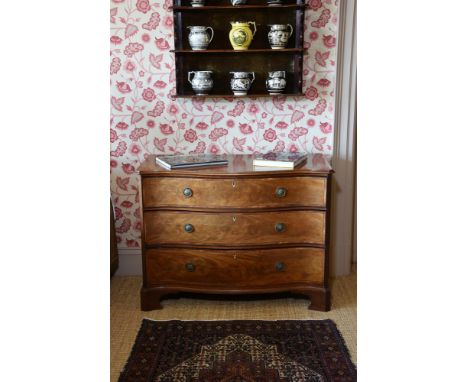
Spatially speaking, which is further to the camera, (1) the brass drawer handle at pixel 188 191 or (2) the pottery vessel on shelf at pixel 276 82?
(2) the pottery vessel on shelf at pixel 276 82

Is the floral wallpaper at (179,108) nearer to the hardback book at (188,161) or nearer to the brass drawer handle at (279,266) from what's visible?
the hardback book at (188,161)

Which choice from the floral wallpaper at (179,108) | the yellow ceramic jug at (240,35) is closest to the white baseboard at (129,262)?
the floral wallpaper at (179,108)

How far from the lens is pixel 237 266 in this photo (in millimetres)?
2883

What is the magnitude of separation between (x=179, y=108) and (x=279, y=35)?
762 millimetres

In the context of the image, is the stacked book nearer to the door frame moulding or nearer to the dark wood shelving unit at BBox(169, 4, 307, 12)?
the door frame moulding

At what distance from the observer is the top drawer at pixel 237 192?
2781 mm

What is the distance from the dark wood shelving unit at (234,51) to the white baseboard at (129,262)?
3.63 feet

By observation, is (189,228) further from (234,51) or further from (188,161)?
(234,51)

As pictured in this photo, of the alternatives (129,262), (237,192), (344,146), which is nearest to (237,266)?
(237,192)
